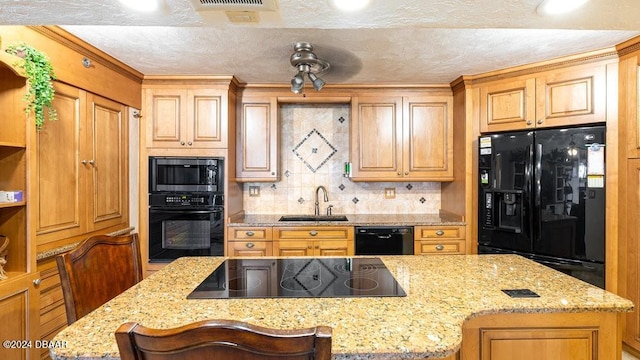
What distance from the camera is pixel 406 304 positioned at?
1.08 metres

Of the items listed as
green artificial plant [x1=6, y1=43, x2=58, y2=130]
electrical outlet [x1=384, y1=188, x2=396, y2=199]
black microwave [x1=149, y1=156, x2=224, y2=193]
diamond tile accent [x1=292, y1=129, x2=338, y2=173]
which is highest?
green artificial plant [x1=6, y1=43, x2=58, y2=130]

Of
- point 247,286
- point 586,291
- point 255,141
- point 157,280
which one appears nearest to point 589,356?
point 586,291

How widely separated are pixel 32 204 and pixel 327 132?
2.56 metres

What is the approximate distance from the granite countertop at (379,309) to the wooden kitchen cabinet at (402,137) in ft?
5.97

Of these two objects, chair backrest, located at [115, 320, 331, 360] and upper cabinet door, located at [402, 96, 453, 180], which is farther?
upper cabinet door, located at [402, 96, 453, 180]

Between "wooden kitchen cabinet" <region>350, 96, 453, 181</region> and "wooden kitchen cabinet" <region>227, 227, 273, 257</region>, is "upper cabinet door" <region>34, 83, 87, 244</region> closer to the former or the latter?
"wooden kitchen cabinet" <region>227, 227, 273, 257</region>

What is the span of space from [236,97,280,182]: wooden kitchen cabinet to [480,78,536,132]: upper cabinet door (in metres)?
2.00

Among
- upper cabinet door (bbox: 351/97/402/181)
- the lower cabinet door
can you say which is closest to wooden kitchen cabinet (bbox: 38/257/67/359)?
the lower cabinet door

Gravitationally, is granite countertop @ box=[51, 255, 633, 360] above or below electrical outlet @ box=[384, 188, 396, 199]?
below

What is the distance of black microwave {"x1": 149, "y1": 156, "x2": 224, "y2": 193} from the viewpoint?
2.92 meters

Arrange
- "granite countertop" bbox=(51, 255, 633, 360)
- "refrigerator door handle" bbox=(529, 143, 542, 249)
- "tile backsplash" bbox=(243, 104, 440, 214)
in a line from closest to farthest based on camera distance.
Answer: "granite countertop" bbox=(51, 255, 633, 360)
"refrigerator door handle" bbox=(529, 143, 542, 249)
"tile backsplash" bbox=(243, 104, 440, 214)

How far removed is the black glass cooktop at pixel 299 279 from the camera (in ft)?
3.94

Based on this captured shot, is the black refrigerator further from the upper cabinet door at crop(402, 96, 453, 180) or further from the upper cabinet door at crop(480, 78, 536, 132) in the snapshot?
the upper cabinet door at crop(402, 96, 453, 180)

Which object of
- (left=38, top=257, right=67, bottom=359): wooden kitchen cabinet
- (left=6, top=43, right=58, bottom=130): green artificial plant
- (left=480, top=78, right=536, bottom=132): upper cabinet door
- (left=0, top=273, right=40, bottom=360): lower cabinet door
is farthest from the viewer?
(left=480, top=78, right=536, bottom=132): upper cabinet door
